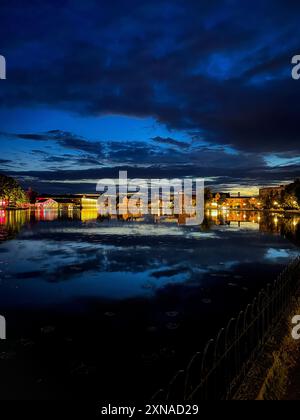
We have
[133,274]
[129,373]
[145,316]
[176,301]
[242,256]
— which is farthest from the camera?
[242,256]

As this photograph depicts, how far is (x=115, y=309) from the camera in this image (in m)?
13.9

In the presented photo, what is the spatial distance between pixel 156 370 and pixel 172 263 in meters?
15.1

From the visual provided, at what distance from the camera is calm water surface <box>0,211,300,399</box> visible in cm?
896

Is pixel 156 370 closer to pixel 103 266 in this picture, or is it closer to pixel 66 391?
pixel 66 391

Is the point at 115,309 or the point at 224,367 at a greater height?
the point at 224,367

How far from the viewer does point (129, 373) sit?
892cm

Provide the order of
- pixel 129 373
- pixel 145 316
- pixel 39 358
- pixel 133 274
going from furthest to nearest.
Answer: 1. pixel 133 274
2. pixel 145 316
3. pixel 39 358
4. pixel 129 373

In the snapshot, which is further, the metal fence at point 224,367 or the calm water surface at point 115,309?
the calm water surface at point 115,309

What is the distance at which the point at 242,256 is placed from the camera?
26.8m

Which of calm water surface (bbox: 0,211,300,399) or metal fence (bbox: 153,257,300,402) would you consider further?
calm water surface (bbox: 0,211,300,399)

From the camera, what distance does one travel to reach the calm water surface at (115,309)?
8961mm

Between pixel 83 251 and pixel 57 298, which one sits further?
pixel 83 251

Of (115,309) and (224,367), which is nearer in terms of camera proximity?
(224,367)
